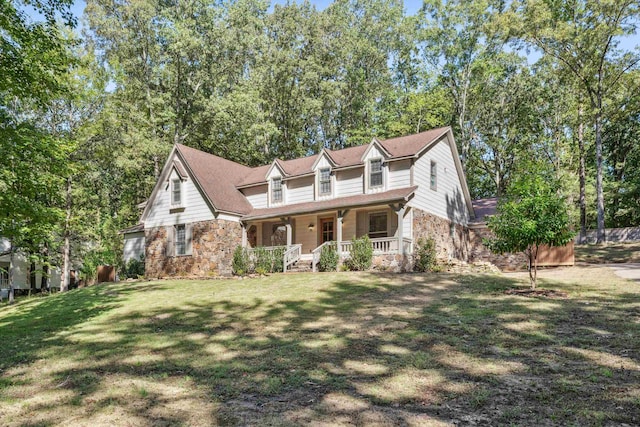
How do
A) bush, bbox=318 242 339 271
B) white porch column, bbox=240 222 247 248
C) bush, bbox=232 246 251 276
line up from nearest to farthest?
bush, bbox=318 242 339 271 → bush, bbox=232 246 251 276 → white porch column, bbox=240 222 247 248

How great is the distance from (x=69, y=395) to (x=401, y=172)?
1821 cm

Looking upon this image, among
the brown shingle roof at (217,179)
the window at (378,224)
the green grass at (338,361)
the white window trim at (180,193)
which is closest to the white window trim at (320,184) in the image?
the window at (378,224)

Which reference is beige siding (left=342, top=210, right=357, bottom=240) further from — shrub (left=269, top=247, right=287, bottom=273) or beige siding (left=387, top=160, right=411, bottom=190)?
shrub (left=269, top=247, right=287, bottom=273)

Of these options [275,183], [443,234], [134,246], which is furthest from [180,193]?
[443,234]

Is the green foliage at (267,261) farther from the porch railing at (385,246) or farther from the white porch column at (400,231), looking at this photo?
the white porch column at (400,231)

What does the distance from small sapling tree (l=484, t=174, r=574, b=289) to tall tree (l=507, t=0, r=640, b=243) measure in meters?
19.7

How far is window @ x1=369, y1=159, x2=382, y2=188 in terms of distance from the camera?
2241cm

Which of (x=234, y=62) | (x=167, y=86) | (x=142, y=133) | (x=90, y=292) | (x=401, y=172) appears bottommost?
(x=90, y=292)

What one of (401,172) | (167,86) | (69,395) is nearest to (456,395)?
(69,395)

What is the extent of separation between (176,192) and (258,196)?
478cm

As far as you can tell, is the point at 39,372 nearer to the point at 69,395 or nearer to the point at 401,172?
the point at 69,395

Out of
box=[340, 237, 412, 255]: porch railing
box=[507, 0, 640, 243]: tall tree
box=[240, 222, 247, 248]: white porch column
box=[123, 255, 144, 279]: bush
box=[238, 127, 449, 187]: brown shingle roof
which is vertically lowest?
box=[123, 255, 144, 279]: bush

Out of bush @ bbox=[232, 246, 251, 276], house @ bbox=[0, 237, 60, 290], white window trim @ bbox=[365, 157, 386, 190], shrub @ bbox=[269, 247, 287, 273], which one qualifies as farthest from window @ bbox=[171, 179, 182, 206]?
house @ bbox=[0, 237, 60, 290]

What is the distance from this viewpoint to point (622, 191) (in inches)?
1550
